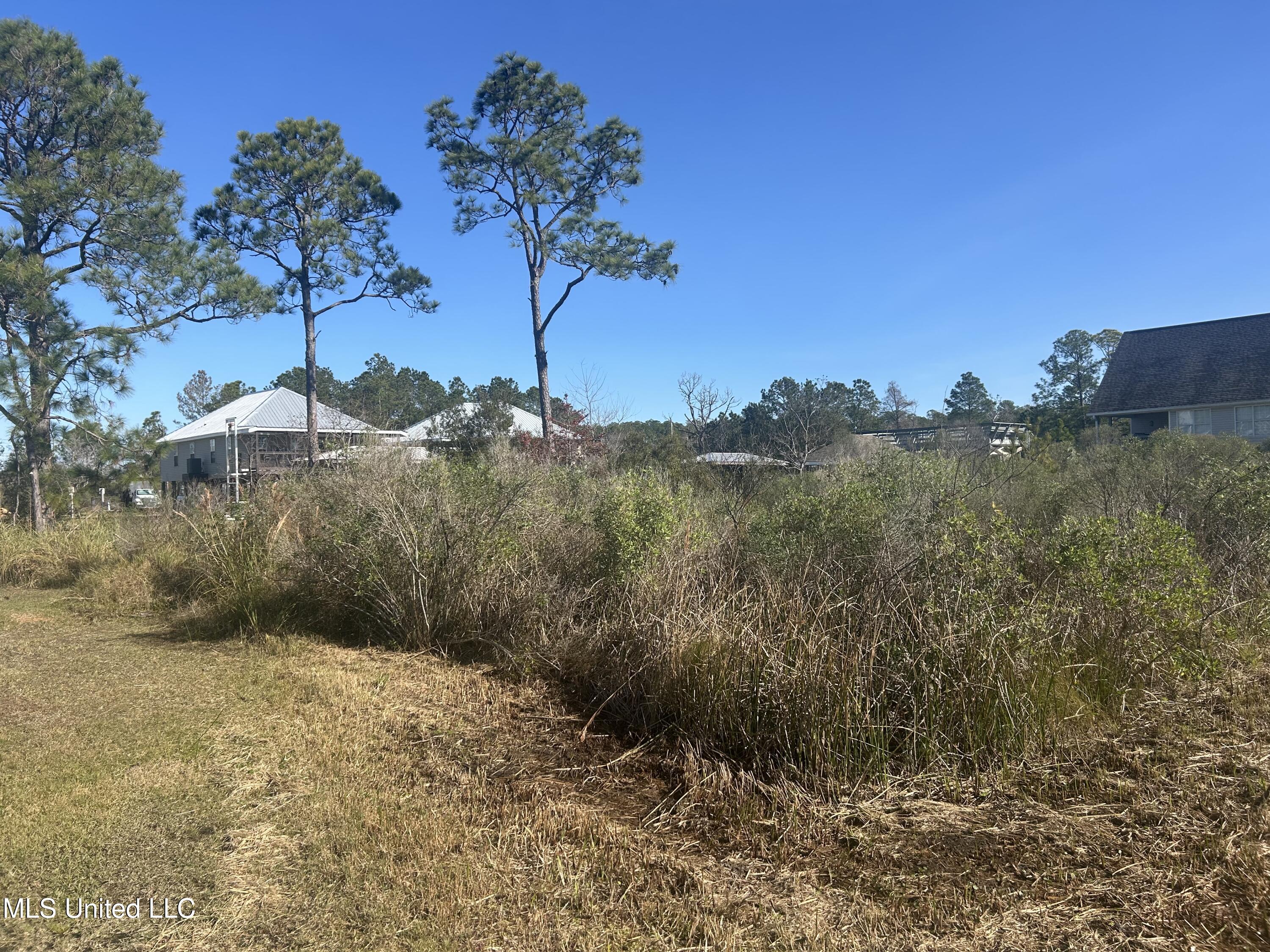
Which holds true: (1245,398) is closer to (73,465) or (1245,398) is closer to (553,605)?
(553,605)

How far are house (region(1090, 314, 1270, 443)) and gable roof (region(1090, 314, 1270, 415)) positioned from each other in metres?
0.02

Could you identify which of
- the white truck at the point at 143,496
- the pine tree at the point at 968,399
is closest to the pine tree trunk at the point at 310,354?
the white truck at the point at 143,496

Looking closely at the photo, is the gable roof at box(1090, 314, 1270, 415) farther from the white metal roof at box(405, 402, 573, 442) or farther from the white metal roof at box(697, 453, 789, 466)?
the white metal roof at box(405, 402, 573, 442)

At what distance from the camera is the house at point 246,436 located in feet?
104

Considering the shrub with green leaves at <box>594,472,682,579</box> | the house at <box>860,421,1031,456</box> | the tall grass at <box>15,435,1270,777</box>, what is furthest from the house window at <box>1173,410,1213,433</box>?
the shrub with green leaves at <box>594,472,682,579</box>

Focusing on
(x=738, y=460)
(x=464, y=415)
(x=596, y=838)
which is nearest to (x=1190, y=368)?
(x=738, y=460)

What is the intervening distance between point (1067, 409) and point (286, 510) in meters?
45.2

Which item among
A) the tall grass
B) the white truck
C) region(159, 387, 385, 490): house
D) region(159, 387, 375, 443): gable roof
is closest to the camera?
the tall grass

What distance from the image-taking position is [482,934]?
3.15m

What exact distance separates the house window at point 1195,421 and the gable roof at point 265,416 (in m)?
30.9

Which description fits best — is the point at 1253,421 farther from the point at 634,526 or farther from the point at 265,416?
the point at 265,416

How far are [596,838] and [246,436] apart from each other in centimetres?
3573

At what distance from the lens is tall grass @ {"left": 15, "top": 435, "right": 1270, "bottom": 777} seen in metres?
4.58

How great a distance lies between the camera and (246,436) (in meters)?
35.1
